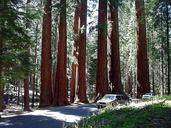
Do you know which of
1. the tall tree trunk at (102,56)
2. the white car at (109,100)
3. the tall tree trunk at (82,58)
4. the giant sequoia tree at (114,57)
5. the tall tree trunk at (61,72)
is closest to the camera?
the white car at (109,100)

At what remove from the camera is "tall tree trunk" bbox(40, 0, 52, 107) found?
33.3 meters

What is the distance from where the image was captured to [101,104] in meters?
26.0

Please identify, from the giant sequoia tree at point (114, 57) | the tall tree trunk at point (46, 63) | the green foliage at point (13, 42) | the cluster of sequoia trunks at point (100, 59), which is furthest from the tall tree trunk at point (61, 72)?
the green foliage at point (13, 42)

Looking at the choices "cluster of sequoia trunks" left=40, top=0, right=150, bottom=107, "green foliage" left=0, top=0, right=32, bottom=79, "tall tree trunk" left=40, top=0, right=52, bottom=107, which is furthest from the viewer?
"tall tree trunk" left=40, top=0, right=52, bottom=107

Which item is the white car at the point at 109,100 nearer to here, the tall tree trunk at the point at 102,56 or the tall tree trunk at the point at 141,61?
the tall tree trunk at the point at 141,61

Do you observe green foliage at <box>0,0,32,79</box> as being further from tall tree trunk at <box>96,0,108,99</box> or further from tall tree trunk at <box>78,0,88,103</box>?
tall tree trunk at <box>78,0,88,103</box>

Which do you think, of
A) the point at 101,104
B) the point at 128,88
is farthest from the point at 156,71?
the point at 101,104

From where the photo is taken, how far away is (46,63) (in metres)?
33.8

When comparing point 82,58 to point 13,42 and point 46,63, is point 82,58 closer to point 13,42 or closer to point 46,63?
point 46,63

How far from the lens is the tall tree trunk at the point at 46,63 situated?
33344 millimetres

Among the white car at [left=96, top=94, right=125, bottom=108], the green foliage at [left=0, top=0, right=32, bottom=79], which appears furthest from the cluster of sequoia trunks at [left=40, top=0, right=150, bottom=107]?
the green foliage at [left=0, top=0, right=32, bottom=79]

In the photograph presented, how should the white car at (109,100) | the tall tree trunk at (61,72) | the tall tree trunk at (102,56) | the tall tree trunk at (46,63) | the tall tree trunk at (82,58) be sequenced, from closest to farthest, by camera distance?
the white car at (109,100) < the tall tree trunk at (46,63) < the tall tree trunk at (61,72) < the tall tree trunk at (102,56) < the tall tree trunk at (82,58)

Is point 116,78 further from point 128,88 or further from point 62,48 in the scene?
point 128,88

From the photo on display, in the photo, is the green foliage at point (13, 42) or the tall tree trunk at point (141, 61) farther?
the tall tree trunk at point (141, 61)
